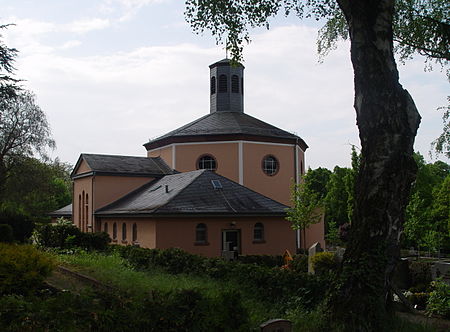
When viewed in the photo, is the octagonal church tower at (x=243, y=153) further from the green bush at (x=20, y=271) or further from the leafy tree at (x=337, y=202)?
the green bush at (x=20, y=271)

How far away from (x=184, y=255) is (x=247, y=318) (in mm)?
9133

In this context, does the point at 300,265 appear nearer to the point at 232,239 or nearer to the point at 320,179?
the point at 232,239

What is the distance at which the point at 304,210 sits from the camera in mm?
28562

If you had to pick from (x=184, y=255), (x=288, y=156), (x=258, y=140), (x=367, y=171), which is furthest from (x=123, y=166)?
(x=367, y=171)

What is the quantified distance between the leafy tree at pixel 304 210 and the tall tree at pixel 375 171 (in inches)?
736

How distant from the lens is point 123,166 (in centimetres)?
3384

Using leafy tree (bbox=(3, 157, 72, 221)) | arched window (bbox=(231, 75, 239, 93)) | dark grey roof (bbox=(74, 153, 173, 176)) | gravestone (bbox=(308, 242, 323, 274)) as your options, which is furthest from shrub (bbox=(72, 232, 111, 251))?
leafy tree (bbox=(3, 157, 72, 221))

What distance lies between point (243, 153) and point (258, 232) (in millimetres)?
8684

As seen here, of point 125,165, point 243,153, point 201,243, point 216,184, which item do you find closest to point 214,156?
point 243,153

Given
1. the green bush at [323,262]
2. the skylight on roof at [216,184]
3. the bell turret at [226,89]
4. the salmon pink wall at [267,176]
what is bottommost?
the green bush at [323,262]

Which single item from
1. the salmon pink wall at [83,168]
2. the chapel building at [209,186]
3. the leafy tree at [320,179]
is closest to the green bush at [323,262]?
the chapel building at [209,186]

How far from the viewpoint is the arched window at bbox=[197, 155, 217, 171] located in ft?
114

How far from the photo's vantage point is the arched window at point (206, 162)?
34.7m

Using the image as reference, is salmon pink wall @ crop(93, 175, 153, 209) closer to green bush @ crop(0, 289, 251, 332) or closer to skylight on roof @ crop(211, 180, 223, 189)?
skylight on roof @ crop(211, 180, 223, 189)
